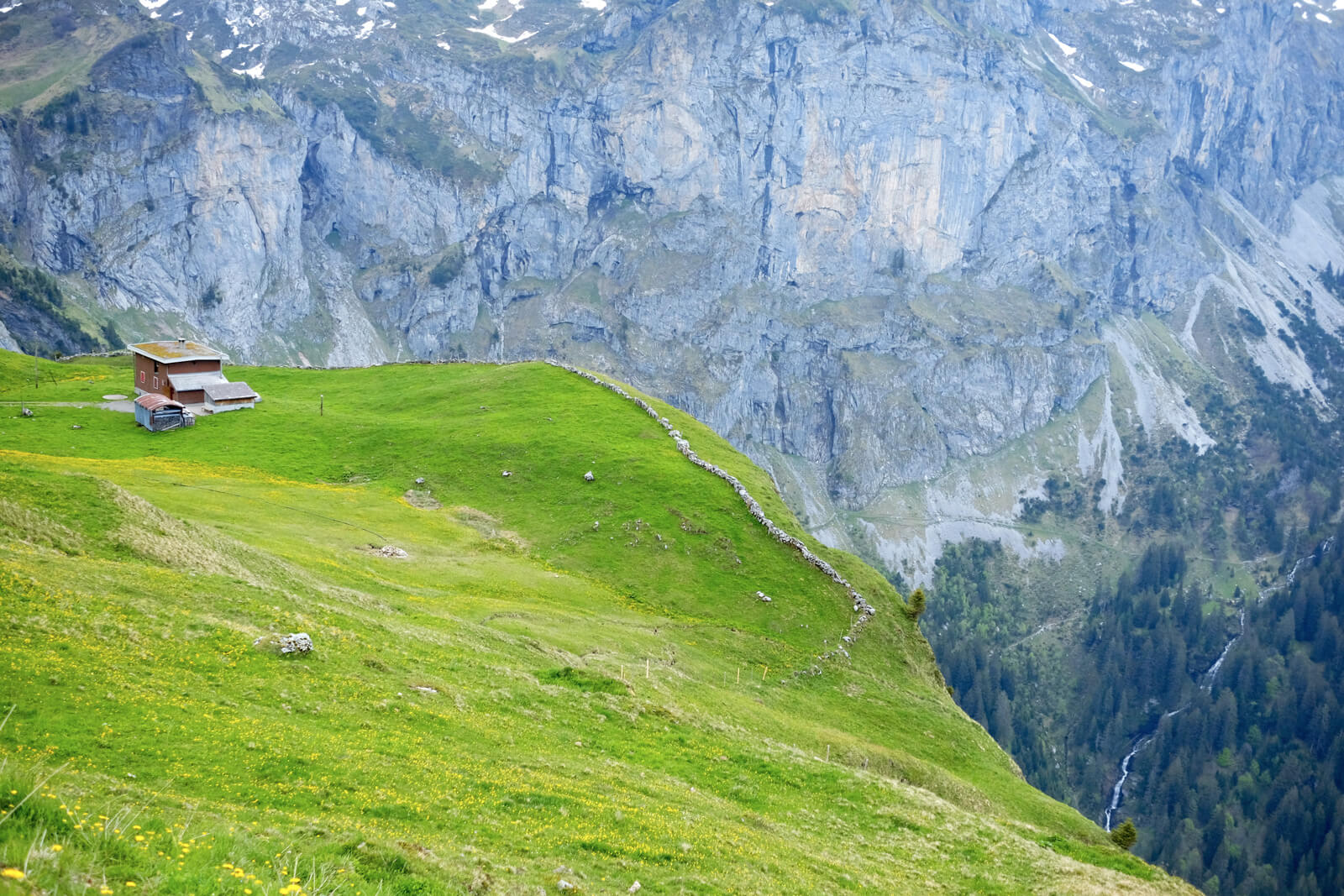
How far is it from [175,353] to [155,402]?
1074 cm

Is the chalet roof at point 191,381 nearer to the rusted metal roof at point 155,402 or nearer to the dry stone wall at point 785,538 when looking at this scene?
the rusted metal roof at point 155,402

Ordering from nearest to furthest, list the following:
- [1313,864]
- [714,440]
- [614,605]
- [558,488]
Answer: [614,605] < [558,488] < [714,440] < [1313,864]

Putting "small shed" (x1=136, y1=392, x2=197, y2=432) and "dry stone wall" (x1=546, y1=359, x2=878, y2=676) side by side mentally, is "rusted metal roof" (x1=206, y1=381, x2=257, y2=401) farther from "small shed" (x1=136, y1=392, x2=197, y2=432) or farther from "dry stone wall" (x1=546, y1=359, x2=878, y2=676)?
"dry stone wall" (x1=546, y1=359, x2=878, y2=676)

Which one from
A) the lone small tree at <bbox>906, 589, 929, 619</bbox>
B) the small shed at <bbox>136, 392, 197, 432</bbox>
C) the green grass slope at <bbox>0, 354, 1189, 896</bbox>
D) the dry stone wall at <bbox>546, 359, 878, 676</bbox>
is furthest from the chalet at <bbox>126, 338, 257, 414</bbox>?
the lone small tree at <bbox>906, 589, 929, 619</bbox>

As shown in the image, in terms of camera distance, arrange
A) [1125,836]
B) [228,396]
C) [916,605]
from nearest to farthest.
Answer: [1125,836]
[916,605]
[228,396]

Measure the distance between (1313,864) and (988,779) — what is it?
16535 centimetres

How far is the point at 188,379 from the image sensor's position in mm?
92438

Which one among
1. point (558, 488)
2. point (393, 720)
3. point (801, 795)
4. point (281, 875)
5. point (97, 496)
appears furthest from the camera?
point (558, 488)

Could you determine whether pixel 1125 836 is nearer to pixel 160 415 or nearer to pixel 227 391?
pixel 160 415

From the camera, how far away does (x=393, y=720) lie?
29.1 metres

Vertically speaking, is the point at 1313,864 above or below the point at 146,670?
below

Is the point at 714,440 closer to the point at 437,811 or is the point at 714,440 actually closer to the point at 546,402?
the point at 546,402

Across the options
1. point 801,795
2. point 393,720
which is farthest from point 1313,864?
point 393,720

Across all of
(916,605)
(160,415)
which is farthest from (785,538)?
(160,415)
